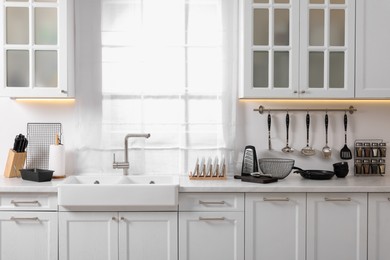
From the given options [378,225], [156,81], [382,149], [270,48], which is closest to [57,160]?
[156,81]

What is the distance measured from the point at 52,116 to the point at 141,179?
2.80ft

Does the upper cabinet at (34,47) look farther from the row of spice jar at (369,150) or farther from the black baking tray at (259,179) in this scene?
the row of spice jar at (369,150)

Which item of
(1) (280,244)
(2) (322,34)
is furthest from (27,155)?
(2) (322,34)

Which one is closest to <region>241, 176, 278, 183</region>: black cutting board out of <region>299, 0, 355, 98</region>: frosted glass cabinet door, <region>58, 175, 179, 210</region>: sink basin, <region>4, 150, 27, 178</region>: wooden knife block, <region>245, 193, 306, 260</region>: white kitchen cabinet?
<region>245, 193, 306, 260</region>: white kitchen cabinet

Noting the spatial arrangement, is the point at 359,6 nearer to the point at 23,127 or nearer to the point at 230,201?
the point at 230,201

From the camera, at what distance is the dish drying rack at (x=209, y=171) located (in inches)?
124

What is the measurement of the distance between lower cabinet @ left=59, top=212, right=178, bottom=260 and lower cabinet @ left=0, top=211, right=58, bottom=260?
3.1 inches

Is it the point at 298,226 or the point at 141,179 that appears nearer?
the point at 298,226

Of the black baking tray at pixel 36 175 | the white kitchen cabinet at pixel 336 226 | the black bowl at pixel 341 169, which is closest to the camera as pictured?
the white kitchen cabinet at pixel 336 226

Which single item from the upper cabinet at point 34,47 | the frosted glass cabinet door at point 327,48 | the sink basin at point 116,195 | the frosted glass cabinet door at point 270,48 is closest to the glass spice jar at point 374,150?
the frosted glass cabinet door at point 327,48

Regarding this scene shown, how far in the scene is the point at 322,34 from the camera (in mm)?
3098

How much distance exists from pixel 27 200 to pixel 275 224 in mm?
1602

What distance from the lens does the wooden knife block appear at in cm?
319

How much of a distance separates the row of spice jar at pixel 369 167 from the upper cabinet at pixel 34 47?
2249 mm
